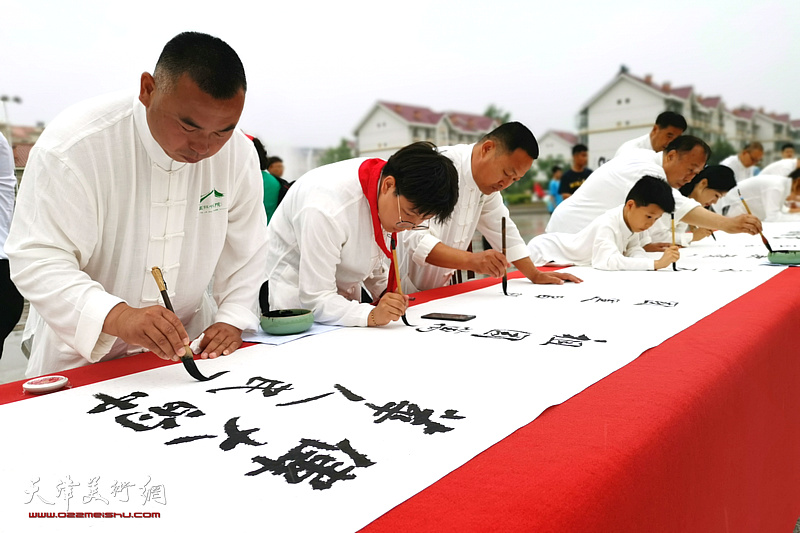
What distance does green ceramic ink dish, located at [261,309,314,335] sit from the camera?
4.54 ft

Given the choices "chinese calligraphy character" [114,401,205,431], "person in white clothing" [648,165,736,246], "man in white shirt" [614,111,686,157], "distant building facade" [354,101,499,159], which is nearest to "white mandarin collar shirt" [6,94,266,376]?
"chinese calligraphy character" [114,401,205,431]

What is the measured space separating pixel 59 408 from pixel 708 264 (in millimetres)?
2575

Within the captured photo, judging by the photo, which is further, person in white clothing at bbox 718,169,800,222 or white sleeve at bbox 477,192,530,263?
person in white clothing at bbox 718,169,800,222

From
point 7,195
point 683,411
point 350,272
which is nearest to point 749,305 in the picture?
point 683,411

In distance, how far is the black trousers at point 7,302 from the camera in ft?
5.55

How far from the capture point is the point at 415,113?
7281mm

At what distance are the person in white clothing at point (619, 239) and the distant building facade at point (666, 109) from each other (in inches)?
249

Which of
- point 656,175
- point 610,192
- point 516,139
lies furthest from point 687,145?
point 516,139

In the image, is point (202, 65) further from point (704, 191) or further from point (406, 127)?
point (406, 127)

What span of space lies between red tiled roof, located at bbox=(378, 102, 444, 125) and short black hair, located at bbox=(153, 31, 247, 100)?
6.09m

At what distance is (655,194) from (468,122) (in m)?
5.64

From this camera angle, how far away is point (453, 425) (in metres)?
0.81

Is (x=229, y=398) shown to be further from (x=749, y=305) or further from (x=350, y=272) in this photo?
(x=749, y=305)

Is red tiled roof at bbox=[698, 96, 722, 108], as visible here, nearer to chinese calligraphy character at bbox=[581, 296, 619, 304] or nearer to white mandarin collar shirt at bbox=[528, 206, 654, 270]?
white mandarin collar shirt at bbox=[528, 206, 654, 270]
